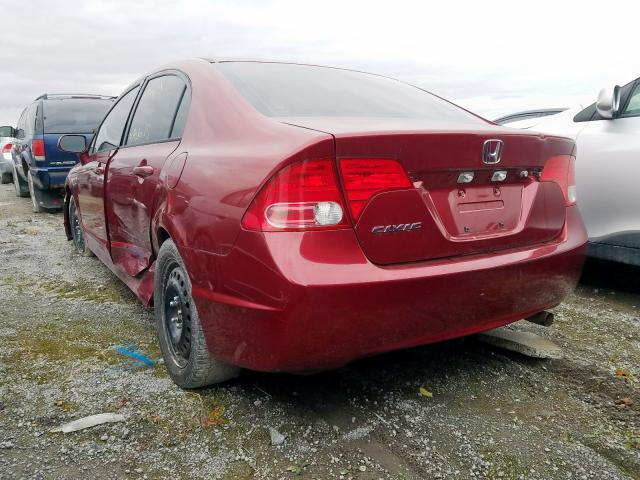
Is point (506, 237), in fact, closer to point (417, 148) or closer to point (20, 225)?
point (417, 148)

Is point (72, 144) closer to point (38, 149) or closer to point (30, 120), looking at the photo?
point (38, 149)

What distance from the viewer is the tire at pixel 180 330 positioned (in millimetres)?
2309

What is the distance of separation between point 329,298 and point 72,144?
3389 millimetres

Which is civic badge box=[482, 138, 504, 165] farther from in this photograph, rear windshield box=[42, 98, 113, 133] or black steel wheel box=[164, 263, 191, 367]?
rear windshield box=[42, 98, 113, 133]

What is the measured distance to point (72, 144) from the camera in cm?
436

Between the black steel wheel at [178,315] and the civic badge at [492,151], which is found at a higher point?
the civic badge at [492,151]

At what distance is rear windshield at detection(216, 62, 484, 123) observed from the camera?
2.35 metres

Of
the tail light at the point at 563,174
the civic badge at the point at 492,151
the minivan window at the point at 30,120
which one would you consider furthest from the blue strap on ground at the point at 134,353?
the minivan window at the point at 30,120

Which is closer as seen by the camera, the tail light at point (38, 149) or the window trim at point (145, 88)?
the window trim at point (145, 88)

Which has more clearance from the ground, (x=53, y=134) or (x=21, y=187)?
(x=53, y=134)

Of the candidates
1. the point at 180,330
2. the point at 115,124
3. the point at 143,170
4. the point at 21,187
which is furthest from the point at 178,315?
the point at 21,187

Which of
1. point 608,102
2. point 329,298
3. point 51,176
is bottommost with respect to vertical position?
point 51,176

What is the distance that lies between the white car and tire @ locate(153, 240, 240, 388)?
106 inches

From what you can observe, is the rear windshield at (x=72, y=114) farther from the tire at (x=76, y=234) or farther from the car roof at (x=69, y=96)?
the tire at (x=76, y=234)
